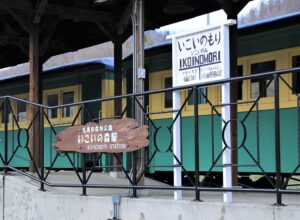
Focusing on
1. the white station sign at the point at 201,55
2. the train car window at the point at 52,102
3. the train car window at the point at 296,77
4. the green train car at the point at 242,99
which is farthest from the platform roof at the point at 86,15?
the white station sign at the point at 201,55

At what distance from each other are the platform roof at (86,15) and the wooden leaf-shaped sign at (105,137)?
2571 millimetres

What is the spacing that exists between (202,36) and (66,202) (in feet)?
9.56

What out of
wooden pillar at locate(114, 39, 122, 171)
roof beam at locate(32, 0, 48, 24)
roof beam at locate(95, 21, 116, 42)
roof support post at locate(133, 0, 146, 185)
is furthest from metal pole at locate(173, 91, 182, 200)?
roof beam at locate(95, 21, 116, 42)

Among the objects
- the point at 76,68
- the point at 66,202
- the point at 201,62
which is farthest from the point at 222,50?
the point at 76,68

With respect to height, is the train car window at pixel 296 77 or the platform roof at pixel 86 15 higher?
the platform roof at pixel 86 15

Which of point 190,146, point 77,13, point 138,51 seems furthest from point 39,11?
point 190,146

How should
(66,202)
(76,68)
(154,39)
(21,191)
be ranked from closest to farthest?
(66,202) → (21,191) → (76,68) → (154,39)

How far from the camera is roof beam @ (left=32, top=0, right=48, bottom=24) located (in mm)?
9508

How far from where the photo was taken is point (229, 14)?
346 inches

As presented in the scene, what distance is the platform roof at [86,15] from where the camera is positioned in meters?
9.69

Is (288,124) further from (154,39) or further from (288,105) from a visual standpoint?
(154,39)

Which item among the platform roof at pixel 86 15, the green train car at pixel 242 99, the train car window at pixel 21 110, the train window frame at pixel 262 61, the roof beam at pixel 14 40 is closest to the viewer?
the green train car at pixel 242 99

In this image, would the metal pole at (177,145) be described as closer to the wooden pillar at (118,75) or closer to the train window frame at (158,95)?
the train window frame at (158,95)

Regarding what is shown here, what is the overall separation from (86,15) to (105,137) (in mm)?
4201
